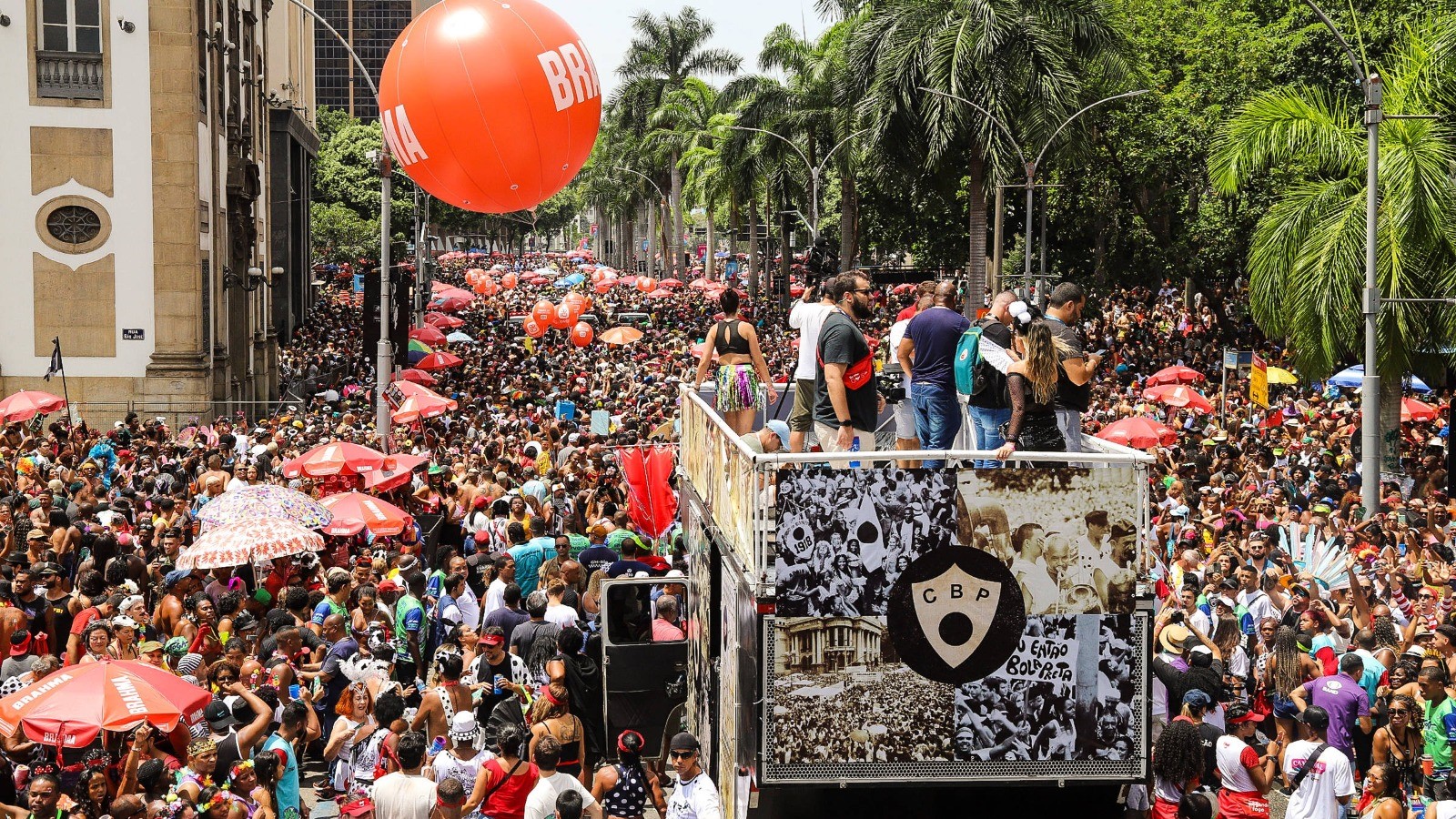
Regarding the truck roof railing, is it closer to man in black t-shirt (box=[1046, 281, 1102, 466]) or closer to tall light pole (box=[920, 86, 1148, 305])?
man in black t-shirt (box=[1046, 281, 1102, 466])

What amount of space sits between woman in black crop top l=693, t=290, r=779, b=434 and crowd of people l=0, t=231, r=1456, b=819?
2 centimetres

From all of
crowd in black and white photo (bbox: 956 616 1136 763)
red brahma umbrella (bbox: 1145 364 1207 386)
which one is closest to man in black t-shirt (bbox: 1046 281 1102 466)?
crowd in black and white photo (bbox: 956 616 1136 763)

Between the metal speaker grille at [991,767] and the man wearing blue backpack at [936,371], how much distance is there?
2.35 m

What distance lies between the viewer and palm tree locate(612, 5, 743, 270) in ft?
265

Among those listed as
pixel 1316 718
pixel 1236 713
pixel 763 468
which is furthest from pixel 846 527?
pixel 1236 713

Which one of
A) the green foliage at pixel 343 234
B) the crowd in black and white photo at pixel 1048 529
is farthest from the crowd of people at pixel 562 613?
the green foliage at pixel 343 234

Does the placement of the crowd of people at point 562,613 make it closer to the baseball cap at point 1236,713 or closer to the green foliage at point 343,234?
the baseball cap at point 1236,713

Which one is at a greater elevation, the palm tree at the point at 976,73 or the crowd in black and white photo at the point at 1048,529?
the palm tree at the point at 976,73

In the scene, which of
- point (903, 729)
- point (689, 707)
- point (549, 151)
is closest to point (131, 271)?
point (549, 151)

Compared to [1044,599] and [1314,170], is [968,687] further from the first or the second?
[1314,170]

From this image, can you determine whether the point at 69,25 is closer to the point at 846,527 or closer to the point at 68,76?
the point at 68,76

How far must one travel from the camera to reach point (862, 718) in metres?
8.13

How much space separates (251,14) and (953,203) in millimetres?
24110

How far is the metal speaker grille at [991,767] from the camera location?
26.7 ft
